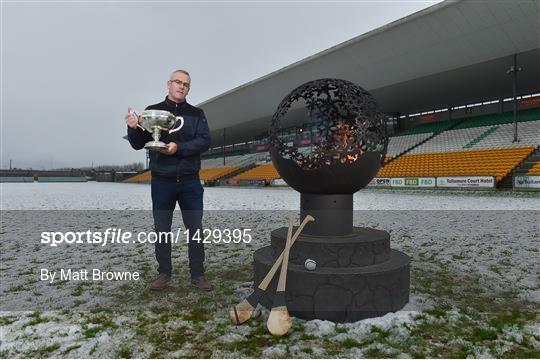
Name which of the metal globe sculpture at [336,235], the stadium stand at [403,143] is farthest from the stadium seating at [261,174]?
the metal globe sculpture at [336,235]

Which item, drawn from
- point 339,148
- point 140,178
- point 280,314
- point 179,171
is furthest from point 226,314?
point 140,178

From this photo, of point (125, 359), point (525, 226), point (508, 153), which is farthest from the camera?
point (508, 153)

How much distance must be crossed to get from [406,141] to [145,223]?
23.8 metres

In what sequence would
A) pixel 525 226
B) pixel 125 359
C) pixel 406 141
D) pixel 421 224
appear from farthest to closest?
pixel 406 141, pixel 421 224, pixel 525 226, pixel 125 359

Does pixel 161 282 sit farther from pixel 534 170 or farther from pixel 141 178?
pixel 141 178

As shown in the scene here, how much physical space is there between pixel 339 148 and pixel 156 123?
172cm

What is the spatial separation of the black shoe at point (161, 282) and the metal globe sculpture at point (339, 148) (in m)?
1.65

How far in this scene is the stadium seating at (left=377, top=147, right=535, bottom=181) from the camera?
1580 centimetres

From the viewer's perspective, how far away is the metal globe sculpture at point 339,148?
119 inches

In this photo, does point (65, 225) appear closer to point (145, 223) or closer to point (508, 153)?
point (145, 223)

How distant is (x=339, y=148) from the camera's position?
303 centimetres

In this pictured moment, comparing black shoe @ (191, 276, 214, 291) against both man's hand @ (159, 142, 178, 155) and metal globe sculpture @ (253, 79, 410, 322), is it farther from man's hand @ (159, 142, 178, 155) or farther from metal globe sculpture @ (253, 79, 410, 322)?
man's hand @ (159, 142, 178, 155)

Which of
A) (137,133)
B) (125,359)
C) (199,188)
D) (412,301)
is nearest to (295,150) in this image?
(199,188)

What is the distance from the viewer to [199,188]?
335 centimetres
